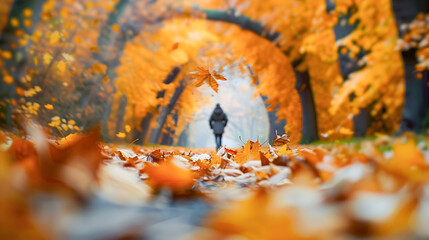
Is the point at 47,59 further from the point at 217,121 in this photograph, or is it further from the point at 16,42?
the point at 217,121

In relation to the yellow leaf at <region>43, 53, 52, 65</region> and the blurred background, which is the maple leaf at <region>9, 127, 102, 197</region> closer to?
the blurred background

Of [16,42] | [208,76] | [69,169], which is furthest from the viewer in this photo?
[16,42]

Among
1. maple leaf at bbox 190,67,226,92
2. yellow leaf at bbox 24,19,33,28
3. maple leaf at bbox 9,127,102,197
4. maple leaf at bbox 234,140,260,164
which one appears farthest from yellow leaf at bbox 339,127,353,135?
yellow leaf at bbox 24,19,33,28

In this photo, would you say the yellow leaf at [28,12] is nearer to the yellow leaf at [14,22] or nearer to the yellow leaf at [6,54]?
the yellow leaf at [14,22]

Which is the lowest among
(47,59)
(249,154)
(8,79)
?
(249,154)

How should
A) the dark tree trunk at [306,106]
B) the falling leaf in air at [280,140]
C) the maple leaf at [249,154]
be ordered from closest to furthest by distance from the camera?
the maple leaf at [249,154] < the falling leaf in air at [280,140] < the dark tree trunk at [306,106]

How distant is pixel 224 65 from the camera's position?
1.57 metres

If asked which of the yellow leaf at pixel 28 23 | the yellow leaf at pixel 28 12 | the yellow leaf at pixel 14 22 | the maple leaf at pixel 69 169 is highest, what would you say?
the yellow leaf at pixel 28 12

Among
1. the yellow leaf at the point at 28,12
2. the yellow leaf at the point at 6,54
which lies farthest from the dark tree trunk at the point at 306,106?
the yellow leaf at the point at 28,12

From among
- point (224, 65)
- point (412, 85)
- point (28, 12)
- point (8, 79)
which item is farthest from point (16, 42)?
point (412, 85)

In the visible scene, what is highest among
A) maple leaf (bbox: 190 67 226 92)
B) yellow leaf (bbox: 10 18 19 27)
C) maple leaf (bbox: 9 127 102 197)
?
yellow leaf (bbox: 10 18 19 27)

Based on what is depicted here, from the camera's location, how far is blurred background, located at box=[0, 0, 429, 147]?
106cm

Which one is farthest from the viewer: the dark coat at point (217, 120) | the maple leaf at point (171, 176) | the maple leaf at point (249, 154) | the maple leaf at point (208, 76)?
the dark coat at point (217, 120)

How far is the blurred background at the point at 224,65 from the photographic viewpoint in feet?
3.47
